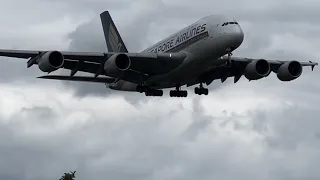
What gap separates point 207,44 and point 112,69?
6.98 meters

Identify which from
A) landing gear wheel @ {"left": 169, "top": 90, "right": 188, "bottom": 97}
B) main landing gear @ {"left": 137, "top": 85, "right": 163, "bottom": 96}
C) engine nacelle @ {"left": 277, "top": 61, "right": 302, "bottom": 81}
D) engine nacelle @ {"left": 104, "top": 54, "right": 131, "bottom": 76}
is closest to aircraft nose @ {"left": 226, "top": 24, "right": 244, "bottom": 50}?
engine nacelle @ {"left": 104, "top": 54, "right": 131, "bottom": 76}

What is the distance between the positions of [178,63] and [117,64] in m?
4.35

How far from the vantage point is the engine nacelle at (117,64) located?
72.9m

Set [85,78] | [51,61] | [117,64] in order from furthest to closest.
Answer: [85,78]
[117,64]
[51,61]

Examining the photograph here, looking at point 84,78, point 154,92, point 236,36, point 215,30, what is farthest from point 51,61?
point 236,36

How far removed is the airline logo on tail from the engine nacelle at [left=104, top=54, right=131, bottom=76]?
12.7 m

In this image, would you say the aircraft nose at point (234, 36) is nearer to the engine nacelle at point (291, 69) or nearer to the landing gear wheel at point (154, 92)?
the engine nacelle at point (291, 69)

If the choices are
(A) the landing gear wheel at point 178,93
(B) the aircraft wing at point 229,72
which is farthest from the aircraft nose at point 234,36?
(A) the landing gear wheel at point 178,93

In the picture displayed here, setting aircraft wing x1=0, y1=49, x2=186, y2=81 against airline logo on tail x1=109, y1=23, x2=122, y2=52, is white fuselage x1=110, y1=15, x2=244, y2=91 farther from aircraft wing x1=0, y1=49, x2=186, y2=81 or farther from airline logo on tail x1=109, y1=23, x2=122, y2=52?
airline logo on tail x1=109, y1=23, x2=122, y2=52

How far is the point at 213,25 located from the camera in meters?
72.2

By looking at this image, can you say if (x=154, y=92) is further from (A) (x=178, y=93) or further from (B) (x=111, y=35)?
(B) (x=111, y=35)

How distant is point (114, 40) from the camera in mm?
88250

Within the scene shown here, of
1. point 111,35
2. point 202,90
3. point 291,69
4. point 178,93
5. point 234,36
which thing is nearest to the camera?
point 234,36

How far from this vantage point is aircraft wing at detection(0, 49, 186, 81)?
242 feet
